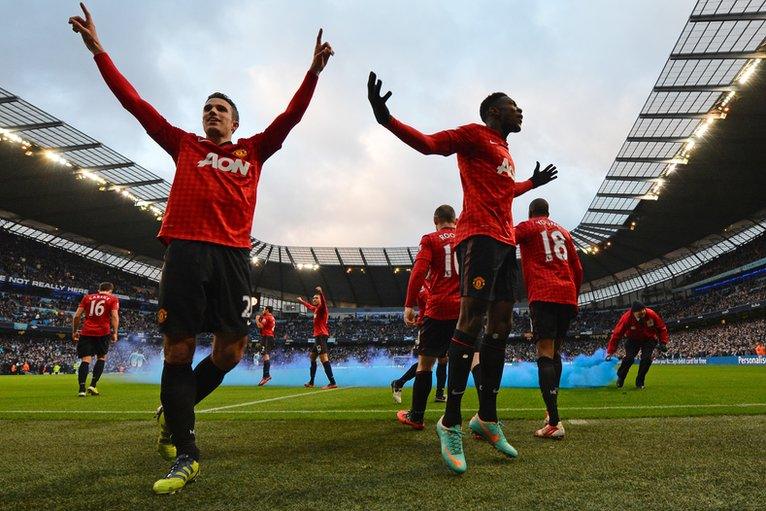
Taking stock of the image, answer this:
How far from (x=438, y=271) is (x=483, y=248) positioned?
1.97 m

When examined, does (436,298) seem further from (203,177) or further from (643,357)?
(643,357)

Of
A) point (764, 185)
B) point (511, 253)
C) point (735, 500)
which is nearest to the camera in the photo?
point (735, 500)

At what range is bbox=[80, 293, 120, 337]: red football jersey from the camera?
9.23m

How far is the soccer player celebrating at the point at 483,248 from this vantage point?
3.05m

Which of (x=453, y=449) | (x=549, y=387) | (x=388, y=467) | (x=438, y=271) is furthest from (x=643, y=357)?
(x=388, y=467)

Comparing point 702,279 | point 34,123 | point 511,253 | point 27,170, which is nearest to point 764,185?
point 702,279

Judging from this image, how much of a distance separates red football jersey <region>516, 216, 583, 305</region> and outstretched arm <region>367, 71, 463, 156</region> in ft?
5.26

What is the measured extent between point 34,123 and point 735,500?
28.9 m

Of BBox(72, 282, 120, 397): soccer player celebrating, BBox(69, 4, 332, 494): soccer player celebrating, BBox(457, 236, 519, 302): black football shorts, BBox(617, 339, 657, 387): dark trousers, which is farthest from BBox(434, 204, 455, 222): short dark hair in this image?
BBox(72, 282, 120, 397): soccer player celebrating

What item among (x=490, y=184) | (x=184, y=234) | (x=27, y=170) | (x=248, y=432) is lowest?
(x=248, y=432)

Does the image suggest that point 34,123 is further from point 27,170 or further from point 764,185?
point 764,185

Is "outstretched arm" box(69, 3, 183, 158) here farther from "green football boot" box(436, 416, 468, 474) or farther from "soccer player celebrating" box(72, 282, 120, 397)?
"soccer player celebrating" box(72, 282, 120, 397)

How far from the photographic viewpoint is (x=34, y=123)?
23.3m

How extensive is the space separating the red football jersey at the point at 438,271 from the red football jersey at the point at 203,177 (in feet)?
7.55
